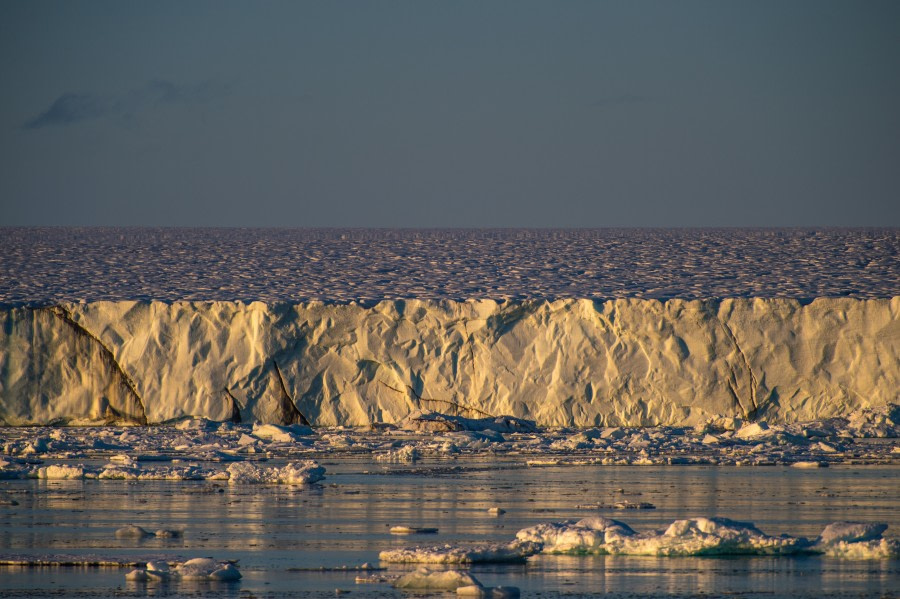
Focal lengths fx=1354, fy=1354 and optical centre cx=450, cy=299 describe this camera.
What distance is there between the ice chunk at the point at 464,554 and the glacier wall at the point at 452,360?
8.00 metres

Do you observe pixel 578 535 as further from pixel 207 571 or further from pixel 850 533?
pixel 207 571

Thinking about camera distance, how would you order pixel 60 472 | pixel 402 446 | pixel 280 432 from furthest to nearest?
pixel 280 432
pixel 402 446
pixel 60 472

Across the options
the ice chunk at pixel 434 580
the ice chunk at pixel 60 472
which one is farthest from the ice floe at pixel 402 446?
the ice chunk at pixel 434 580

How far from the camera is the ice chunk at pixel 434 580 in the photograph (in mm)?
6035

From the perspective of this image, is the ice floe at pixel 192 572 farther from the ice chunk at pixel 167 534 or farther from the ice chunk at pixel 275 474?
the ice chunk at pixel 275 474

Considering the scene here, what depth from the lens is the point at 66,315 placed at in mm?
15391

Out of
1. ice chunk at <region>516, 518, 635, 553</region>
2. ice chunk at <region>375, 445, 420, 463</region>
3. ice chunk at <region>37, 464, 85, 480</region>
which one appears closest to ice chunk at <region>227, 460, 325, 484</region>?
ice chunk at <region>37, 464, 85, 480</region>

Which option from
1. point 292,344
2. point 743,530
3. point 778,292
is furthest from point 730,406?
point 743,530

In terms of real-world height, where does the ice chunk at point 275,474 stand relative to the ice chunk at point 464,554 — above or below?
below

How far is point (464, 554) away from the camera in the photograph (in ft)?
22.0

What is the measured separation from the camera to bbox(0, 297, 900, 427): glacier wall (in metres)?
14.8

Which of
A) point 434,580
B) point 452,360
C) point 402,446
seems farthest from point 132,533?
point 452,360

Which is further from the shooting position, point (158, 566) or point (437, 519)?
point (437, 519)

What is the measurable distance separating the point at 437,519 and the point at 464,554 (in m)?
1.57
